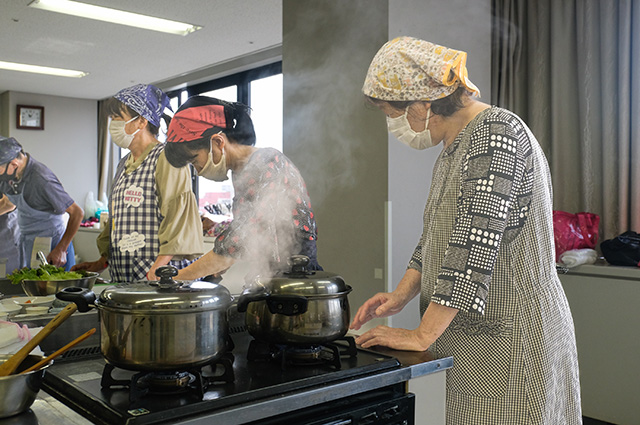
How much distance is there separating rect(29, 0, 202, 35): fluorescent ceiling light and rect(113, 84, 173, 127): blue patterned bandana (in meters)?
2.49

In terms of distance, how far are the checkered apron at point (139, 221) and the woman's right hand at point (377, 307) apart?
0.99 m

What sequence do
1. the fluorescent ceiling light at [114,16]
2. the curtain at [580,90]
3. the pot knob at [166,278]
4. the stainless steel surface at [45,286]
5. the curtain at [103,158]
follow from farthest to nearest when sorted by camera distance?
the curtain at [103,158]
the fluorescent ceiling light at [114,16]
the curtain at [580,90]
the stainless steel surface at [45,286]
the pot knob at [166,278]

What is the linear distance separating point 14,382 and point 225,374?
33 centimetres

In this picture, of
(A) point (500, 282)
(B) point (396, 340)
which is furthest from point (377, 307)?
(A) point (500, 282)

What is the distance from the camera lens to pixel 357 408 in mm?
1081

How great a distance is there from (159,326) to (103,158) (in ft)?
27.9

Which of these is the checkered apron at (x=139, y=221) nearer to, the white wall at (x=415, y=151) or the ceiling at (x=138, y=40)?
the white wall at (x=415, y=151)

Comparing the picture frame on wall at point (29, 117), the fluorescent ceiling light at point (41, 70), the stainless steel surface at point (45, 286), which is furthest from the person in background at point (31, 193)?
the picture frame on wall at point (29, 117)

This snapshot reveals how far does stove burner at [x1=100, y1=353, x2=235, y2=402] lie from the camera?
0.95m

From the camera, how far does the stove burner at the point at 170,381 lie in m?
0.95

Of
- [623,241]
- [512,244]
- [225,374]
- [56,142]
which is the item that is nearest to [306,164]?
[623,241]

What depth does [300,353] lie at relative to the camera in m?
1.16

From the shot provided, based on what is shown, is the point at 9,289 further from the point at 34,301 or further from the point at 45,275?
the point at 34,301

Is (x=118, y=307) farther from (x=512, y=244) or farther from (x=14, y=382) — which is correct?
(x=512, y=244)
